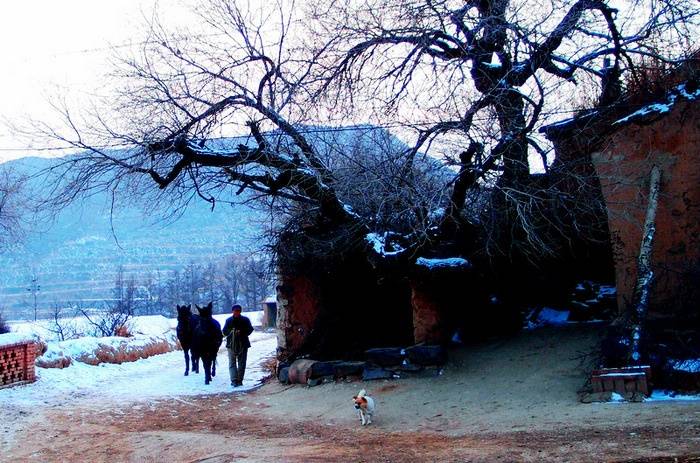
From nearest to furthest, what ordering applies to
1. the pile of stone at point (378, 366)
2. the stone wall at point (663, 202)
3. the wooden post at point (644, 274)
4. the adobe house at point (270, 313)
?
1. the wooden post at point (644, 274)
2. the stone wall at point (663, 202)
3. the pile of stone at point (378, 366)
4. the adobe house at point (270, 313)

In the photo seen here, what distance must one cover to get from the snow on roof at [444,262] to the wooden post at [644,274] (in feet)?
11.5

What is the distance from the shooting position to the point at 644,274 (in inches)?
396

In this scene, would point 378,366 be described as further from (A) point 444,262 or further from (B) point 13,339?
(B) point 13,339

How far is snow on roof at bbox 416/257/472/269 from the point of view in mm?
12875

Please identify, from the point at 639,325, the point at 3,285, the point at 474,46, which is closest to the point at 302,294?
the point at 474,46

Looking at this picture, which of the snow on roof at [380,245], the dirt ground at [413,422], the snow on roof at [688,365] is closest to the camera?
the dirt ground at [413,422]

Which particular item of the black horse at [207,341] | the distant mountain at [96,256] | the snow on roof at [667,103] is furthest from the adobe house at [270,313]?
the snow on roof at [667,103]

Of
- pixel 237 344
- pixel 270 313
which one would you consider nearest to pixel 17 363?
pixel 237 344

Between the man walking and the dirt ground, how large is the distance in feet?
2.78

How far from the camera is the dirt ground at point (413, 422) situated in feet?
22.9

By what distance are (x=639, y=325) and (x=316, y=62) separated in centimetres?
702

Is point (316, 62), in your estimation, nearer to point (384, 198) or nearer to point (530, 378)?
point (384, 198)

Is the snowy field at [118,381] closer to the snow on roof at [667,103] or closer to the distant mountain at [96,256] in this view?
the snow on roof at [667,103]

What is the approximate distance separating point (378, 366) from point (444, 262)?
7.60 ft
